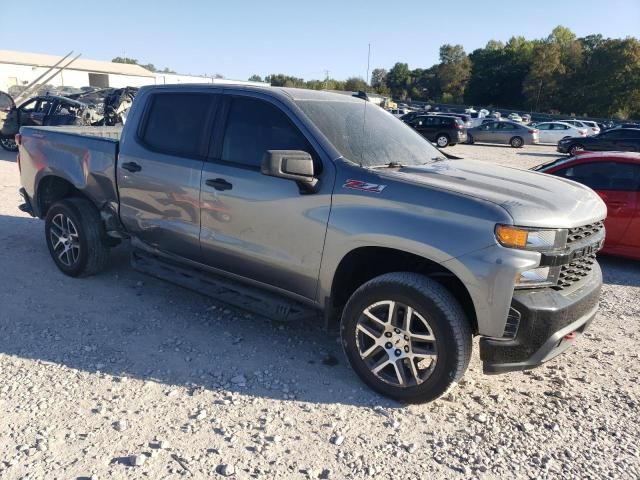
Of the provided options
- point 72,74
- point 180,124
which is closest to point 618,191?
point 180,124

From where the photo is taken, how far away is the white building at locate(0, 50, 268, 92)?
184 feet

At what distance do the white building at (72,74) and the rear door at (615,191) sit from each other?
49.2 meters

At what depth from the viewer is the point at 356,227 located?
3.37 metres

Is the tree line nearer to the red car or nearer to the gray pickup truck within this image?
the red car

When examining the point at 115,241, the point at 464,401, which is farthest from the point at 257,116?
the point at 464,401

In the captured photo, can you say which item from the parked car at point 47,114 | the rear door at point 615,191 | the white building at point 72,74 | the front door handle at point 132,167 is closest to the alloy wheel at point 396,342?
the front door handle at point 132,167

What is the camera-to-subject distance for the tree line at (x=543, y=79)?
67.0 metres

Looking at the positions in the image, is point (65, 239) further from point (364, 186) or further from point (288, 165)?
point (364, 186)

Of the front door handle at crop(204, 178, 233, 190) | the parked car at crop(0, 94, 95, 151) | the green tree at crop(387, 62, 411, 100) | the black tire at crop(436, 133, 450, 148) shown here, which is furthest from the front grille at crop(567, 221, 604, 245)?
the green tree at crop(387, 62, 411, 100)

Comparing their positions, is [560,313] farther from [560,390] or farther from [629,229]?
[629,229]

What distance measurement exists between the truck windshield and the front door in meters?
0.22

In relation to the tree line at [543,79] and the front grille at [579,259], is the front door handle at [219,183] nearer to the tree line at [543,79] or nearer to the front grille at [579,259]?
the front grille at [579,259]

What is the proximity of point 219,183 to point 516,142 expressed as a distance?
86.4 feet

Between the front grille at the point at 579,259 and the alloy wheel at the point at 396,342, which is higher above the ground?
the front grille at the point at 579,259
